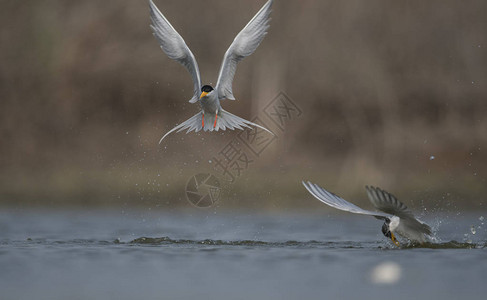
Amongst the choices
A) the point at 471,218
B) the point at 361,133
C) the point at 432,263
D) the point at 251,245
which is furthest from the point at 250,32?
the point at 361,133

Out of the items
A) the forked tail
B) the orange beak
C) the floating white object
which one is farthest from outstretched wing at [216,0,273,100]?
the floating white object

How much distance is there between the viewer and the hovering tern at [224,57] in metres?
11.6

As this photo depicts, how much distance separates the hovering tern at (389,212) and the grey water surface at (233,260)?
0.72ft

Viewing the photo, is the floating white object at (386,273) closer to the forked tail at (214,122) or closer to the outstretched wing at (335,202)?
the outstretched wing at (335,202)

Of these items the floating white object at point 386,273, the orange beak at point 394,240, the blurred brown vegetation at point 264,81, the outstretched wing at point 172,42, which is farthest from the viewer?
the blurred brown vegetation at point 264,81

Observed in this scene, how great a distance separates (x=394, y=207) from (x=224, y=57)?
281 cm

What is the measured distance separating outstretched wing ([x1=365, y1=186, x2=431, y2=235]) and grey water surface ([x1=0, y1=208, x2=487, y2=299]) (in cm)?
32

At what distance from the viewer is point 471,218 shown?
16344 mm

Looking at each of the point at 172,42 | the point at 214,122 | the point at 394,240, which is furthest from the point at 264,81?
the point at 394,240

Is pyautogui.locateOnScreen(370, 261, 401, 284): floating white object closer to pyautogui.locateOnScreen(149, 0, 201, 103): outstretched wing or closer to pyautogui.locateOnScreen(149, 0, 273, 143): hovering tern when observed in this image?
pyautogui.locateOnScreen(149, 0, 273, 143): hovering tern

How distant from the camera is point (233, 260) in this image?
35.7 feet

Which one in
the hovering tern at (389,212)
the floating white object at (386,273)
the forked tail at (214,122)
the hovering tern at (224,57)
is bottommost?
the floating white object at (386,273)

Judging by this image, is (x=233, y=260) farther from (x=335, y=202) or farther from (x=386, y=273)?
(x=386, y=273)

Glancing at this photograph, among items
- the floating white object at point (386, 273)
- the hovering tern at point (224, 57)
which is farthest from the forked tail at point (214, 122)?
the floating white object at point (386, 273)
